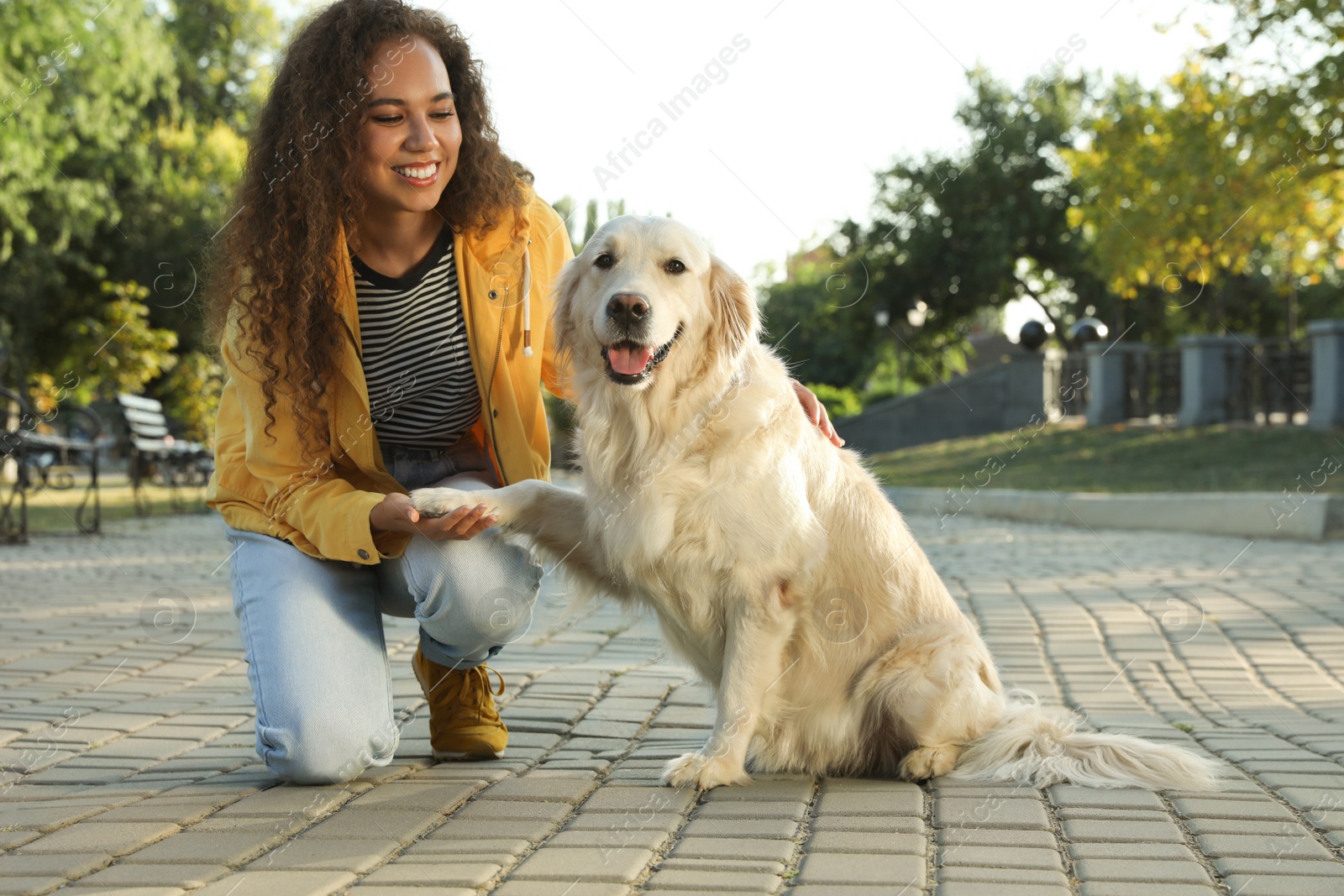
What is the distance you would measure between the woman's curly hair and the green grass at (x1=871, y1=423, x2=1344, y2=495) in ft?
33.0

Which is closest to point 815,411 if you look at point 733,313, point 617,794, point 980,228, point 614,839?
point 733,313

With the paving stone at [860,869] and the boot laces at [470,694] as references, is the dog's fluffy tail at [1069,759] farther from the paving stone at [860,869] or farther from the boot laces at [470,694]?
the boot laces at [470,694]

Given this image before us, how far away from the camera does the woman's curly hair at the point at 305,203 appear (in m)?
3.48

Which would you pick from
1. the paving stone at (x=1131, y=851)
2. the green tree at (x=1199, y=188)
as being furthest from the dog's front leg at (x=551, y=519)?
the green tree at (x=1199, y=188)

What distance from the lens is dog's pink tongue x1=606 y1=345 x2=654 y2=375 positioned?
3.26 m

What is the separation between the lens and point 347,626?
11.6 ft

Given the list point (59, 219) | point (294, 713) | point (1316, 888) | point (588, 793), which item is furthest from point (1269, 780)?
point (59, 219)

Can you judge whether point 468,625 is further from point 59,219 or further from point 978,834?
point 59,219

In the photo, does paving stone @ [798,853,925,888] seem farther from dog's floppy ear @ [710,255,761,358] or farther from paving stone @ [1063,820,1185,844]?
dog's floppy ear @ [710,255,761,358]

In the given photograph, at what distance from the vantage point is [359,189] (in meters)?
3.61

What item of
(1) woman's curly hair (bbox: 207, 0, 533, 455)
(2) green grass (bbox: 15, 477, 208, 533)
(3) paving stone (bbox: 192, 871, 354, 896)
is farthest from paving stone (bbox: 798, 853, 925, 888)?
(2) green grass (bbox: 15, 477, 208, 533)

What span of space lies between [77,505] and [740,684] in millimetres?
14303

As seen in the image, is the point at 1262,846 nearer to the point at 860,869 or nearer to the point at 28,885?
the point at 860,869

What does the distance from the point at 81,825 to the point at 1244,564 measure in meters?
7.89
